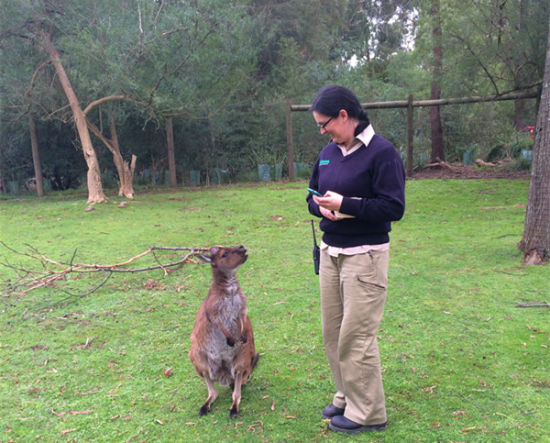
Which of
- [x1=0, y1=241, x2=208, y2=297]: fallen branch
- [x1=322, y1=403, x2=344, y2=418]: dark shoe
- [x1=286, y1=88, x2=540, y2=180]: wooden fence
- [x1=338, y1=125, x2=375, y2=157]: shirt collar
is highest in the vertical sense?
[x1=286, y1=88, x2=540, y2=180]: wooden fence

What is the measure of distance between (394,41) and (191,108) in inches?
804

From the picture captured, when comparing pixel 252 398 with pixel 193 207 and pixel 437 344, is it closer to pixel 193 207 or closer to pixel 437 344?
pixel 437 344

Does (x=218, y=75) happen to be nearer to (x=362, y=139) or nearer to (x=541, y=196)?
(x=541, y=196)

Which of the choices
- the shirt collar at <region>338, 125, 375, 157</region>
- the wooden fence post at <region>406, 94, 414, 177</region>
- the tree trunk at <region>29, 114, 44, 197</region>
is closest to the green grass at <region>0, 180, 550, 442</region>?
the shirt collar at <region>338, 125, 375, 157</region>

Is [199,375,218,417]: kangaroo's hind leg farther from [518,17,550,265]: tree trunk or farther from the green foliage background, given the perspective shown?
the green foliage background

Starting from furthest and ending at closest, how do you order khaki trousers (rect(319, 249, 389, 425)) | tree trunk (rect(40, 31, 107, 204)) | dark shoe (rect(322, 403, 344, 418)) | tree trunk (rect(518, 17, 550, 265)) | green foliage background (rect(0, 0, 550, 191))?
tree trunk (rect(40, 31, 107, 204)), green foliage background (rect(0, 0, 550, 191)), tree trunk (rect(518, 17, 550, 265)), dark shoe (rect(322, 403, 344, 418)), khaki trousers (rect(319, 249, 389, 425))

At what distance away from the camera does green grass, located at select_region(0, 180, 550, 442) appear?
2.77 metres

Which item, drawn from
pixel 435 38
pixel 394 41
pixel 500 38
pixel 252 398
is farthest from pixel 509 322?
pixel 394 41

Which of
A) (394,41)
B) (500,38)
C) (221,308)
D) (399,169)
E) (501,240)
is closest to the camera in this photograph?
(399,169)

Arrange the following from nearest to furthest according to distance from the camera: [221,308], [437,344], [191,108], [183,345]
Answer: [221,308] < [437,344] < [183,345] < [191,108]

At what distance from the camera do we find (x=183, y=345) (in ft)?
12.7

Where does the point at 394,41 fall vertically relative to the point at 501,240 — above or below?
above

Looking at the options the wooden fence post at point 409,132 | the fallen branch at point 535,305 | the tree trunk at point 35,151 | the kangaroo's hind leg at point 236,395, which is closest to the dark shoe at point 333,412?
the kangaroo's hind leg at point 236,395

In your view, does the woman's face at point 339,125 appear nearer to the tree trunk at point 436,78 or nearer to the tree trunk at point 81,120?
the tree trunk at point 436,78
